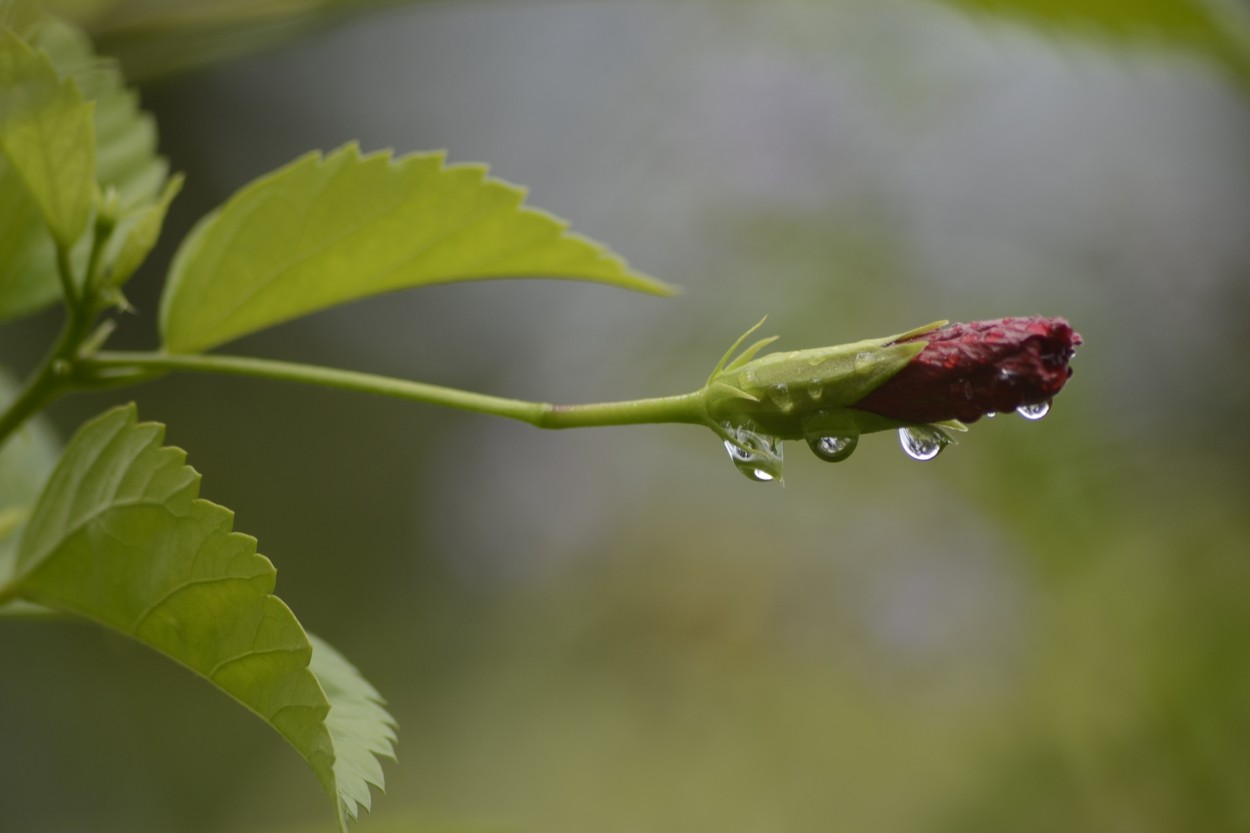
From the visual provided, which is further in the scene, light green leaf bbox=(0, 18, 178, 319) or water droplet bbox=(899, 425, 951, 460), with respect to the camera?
light green leaf bbox=(0, 18, 178, 319)

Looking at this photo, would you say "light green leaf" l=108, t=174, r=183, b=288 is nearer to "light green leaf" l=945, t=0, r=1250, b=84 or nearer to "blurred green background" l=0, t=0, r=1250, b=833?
"blurred green background" l=0, t=0, r=1250, b=833

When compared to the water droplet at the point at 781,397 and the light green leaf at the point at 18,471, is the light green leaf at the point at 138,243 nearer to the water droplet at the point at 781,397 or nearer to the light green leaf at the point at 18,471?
the light green leaf at the point at 18,471

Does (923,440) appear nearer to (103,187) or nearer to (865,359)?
(865,359)

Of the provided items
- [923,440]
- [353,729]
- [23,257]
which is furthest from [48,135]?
[923,440]

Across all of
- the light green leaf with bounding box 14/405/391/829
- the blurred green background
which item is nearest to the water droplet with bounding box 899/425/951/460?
the light green leaf with bounding box 14/405/391/829

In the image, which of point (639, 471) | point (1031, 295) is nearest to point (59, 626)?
point (639, 471)

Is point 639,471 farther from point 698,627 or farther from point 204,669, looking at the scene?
point 204,669
